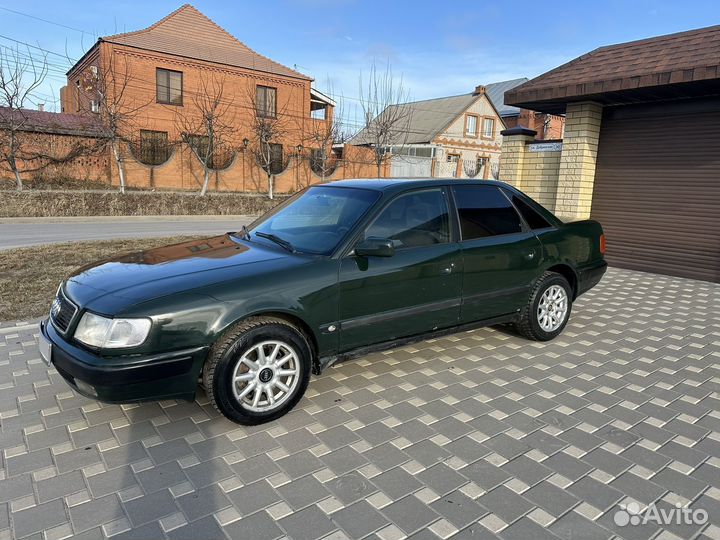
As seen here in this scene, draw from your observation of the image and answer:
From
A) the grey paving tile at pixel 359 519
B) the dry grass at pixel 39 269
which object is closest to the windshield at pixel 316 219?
the grey paving tile at pixel 359 519

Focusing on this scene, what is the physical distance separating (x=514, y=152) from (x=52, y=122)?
77.2 ft

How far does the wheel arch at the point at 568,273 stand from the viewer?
203 inches

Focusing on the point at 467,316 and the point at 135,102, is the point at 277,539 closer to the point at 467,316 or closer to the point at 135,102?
the point at 467,316

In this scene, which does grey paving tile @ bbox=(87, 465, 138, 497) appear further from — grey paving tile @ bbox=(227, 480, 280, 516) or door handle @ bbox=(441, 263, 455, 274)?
door handle @ bbox=(441, 263, 455, 274)

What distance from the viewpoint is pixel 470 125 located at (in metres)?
46.1

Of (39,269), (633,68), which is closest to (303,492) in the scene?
(39,269)

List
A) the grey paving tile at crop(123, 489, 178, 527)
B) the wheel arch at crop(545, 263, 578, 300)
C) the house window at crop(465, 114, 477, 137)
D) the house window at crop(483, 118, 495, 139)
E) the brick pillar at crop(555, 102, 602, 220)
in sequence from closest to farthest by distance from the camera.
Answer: the grey paving tile at crop(123, 489, 178, 527), the wheel arch at crop(545, 263, 578, 300), the brick pillar at crop(555, 102, 602, 220), the house window at crop(465, 114, 477, 137), the house window at crop(483, 118, 495, 139)

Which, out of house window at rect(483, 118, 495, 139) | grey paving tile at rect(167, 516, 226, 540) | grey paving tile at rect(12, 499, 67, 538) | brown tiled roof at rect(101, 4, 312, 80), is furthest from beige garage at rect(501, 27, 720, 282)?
house window at rect(483, 118, 495, 139)

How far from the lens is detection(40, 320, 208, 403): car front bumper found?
2.84 meters

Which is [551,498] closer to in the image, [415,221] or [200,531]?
[200,531]

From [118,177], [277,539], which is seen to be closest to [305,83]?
[118,177]

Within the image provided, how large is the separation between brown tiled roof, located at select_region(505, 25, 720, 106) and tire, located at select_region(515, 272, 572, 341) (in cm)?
464

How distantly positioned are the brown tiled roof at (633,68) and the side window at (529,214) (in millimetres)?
4469

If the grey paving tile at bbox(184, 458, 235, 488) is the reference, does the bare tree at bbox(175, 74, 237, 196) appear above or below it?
above
